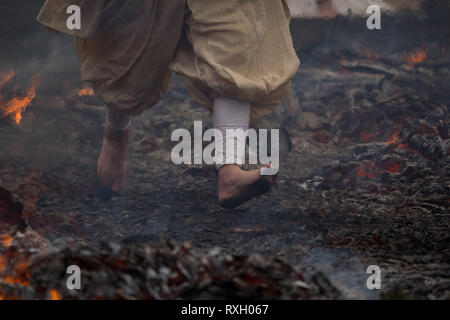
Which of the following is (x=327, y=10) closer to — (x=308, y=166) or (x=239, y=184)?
(x=308, y=166)

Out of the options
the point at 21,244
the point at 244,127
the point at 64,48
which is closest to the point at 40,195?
the point at 21,244

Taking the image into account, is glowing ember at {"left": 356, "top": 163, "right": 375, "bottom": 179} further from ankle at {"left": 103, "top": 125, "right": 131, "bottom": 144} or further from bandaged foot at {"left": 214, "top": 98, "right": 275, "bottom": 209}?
ankle at {"left": 103, "top": 125, "right": 131, "bottom": 144}

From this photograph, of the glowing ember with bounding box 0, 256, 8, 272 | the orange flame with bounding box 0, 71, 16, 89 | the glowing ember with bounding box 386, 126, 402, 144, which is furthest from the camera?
the orange flame with bounding box 0, 71, 16, 89

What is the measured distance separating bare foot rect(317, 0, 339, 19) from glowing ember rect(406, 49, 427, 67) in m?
0.72

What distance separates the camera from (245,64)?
5.48 feet

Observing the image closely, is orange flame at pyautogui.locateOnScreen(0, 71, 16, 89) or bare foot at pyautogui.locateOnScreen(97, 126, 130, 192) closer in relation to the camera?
bare foot at pyautogui.locateOnScreen(97, 126, 130, 192)

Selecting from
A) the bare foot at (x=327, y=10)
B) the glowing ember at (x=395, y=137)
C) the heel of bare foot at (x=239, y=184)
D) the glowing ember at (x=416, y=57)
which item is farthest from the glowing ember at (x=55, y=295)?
the glowing ember at (x=416, y=57)

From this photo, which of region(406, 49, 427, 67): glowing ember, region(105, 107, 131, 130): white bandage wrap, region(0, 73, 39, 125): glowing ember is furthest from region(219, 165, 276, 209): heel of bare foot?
region(406, 49, 427, 67): glowing ember

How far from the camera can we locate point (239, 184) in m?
1.67

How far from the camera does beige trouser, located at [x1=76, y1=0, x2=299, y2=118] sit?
64.9 inches

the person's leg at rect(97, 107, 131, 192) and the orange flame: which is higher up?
the orange flame

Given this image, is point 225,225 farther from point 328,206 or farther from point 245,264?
point 245,264

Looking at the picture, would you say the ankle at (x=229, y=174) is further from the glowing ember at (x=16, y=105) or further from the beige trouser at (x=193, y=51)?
the glowing ember at (x=16, y=105)

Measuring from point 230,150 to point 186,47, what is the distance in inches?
18.1
